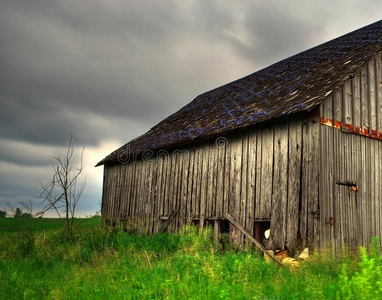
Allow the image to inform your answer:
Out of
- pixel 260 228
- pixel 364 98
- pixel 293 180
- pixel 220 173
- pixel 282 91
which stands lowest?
pixel 260 228

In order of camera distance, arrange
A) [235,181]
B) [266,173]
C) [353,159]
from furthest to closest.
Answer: [235,181], [266,173], [353,159]

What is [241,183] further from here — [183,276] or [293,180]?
[183,276]

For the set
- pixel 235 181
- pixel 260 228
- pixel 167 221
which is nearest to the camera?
pixel 260 228

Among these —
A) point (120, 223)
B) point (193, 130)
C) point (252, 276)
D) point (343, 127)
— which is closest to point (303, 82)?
point (343, 127)

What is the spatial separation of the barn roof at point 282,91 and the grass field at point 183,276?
131 inches

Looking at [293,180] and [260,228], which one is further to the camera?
[260,228]

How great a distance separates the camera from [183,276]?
6328 millimetres

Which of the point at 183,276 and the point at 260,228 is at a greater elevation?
the point at 260,228

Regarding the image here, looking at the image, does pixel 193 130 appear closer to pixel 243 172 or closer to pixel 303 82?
pixel 243 172

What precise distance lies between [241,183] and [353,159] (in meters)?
2.89

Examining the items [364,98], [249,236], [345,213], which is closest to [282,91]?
[364,98]

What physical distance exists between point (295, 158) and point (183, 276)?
408cm

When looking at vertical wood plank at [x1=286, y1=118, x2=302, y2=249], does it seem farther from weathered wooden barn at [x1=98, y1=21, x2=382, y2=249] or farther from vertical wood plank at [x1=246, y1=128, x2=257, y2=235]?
vertical wood plank at [x1=246, y1=128, x2=257, y2=235]

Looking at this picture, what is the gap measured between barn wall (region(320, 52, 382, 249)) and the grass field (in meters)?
0.98
